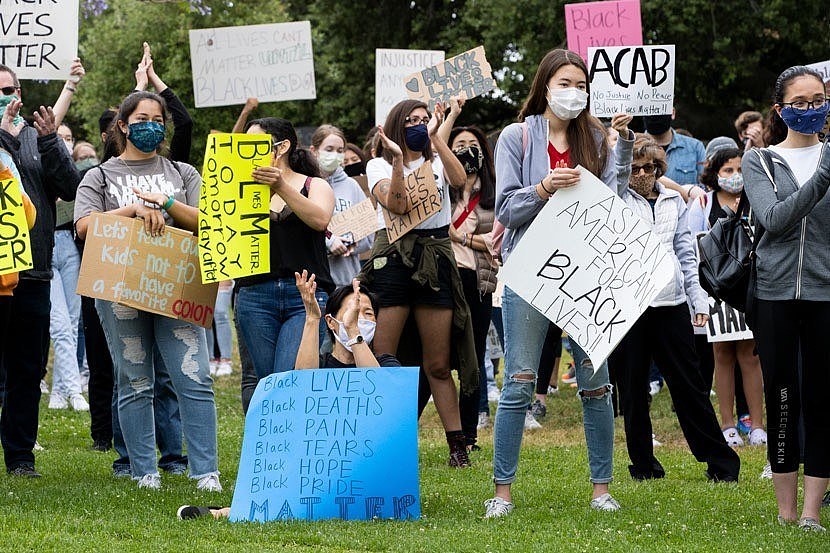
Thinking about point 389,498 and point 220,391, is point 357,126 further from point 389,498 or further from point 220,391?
point 389,498

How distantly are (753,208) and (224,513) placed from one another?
10.2 ft

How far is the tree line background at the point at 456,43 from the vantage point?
23.6 meters

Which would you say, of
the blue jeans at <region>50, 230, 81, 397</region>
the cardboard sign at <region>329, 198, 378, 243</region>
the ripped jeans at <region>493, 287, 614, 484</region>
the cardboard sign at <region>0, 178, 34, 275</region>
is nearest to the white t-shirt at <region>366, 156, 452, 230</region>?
the cardboard sign at <region>329, 198, 378, 243</region>

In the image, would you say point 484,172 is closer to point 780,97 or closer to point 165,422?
point 165,422

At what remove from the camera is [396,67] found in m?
12.6

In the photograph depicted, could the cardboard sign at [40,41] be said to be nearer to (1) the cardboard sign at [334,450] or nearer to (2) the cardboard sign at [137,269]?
(2) the cardboard sign at [137,269]

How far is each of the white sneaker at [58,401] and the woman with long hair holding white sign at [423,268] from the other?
437 cm

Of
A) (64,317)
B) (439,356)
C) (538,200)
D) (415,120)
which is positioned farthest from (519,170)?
(64,317)

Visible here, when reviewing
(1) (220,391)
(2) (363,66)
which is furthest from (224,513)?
(2) (363,66)

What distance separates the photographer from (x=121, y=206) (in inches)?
287

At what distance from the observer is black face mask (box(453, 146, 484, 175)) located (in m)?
9.54

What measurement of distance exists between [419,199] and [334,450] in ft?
8.59

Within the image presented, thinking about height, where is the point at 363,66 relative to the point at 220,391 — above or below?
above

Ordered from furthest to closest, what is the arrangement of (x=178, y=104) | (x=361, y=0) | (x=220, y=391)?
(x=361, y=0) < (x=220, y=391) < (x=178, y=104)
